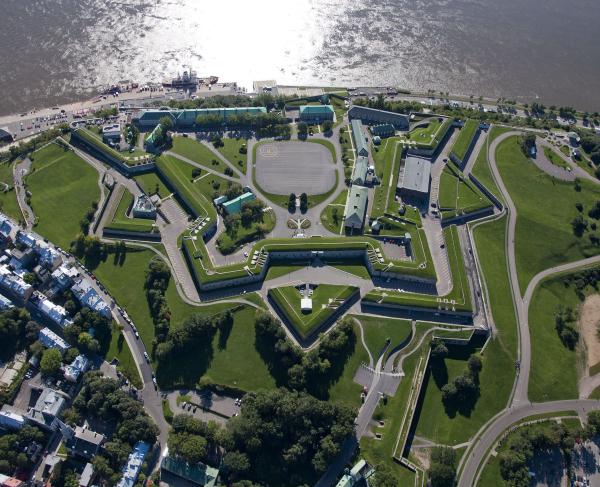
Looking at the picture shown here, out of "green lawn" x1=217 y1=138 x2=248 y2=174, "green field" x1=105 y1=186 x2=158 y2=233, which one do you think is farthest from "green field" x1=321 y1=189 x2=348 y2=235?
"green field" x1=105 y1=186 x2=158 y2=233

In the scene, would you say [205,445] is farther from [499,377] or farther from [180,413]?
[499,377]

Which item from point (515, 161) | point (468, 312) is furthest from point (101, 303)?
point (515, 161)

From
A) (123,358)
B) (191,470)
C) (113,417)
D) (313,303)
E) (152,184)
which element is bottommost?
(191,470)

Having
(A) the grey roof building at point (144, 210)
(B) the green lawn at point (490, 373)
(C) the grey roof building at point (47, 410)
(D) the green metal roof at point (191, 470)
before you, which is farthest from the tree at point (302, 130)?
(D) the green metal roof at point (191, 470)

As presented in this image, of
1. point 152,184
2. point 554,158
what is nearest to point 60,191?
point 152,184

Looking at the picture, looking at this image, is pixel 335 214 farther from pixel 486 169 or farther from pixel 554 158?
pixel 554 158

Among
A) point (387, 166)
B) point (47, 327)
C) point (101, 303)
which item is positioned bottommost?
point (47, 327)

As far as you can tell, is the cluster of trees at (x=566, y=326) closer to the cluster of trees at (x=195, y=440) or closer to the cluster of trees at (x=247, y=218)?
the cluster of trees at (x=247, y=218)
